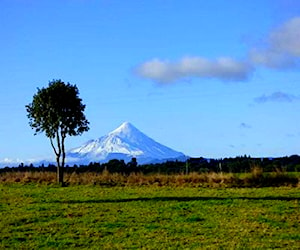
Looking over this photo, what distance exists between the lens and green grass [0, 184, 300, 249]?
15906 mm

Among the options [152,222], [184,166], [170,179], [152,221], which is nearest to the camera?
[152,222]

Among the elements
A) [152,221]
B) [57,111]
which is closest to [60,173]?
[57,111]

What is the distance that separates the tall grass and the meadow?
23.1 feet

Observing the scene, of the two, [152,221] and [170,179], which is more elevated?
[170,179]

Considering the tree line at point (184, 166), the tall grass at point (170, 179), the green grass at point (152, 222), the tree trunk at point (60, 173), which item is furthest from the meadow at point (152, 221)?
the tree line at point (184, 166)

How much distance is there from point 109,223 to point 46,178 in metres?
28.0

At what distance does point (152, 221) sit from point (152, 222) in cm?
25

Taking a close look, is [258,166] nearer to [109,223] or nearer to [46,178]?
[46,178]

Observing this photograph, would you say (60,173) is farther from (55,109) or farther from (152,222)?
(152,222)

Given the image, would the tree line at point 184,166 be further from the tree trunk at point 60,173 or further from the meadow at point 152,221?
the meadow at point 152,221

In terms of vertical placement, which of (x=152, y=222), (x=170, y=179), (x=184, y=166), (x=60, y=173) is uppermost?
(x=184, y=166)

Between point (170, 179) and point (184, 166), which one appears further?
point (184, 166)

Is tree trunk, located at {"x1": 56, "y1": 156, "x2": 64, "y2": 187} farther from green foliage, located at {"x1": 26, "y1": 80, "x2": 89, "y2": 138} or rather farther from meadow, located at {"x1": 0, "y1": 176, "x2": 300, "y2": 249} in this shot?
meadow, located at {"x1": 0, "y1": 176, "x2": 300, "y2": 249}

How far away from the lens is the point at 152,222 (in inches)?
789
